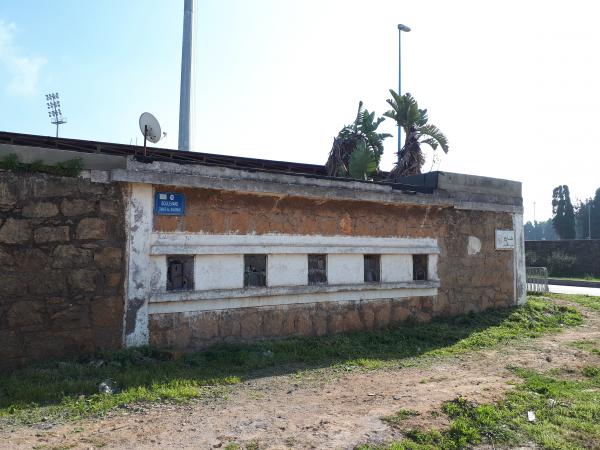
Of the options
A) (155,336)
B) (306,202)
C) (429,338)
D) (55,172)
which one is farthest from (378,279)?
(55,172)

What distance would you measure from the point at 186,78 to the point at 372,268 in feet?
34.9

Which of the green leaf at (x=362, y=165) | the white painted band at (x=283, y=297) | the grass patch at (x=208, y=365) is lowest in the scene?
the grass patch at (x=208, y=365)

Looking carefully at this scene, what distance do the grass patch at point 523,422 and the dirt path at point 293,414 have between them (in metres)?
0.19

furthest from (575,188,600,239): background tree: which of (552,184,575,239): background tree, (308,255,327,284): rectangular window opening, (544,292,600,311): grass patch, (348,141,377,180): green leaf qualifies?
(308,255,327,284): rectangular window opening

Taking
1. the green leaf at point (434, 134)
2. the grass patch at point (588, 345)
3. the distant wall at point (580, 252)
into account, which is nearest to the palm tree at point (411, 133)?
the green leaf at point (434, 134)

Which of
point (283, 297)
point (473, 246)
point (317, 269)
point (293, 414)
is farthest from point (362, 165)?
point (293, 414)

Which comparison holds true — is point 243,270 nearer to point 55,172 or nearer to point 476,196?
point 55,172

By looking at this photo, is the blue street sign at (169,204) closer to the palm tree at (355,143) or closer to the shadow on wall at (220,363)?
the shadow on wall at (220,363)

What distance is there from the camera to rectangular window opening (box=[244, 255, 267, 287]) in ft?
24.8

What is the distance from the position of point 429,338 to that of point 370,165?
6.26 meters

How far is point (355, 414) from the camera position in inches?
197

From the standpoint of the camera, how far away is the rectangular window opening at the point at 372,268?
29.5 ft

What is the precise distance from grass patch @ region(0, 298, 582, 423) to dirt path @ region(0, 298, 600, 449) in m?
0.30

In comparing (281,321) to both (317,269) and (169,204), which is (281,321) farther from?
(169,204)
